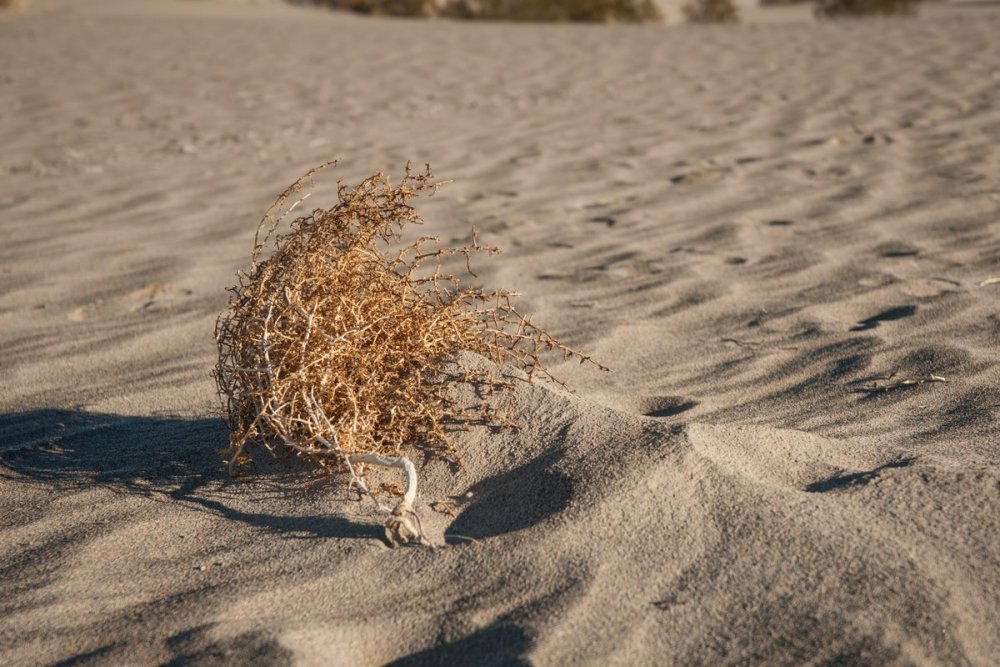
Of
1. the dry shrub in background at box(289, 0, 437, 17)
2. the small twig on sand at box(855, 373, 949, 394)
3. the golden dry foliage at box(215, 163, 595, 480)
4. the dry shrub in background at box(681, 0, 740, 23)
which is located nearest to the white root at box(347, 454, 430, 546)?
the golden dry foliage at box(215, 163, 595, 480)

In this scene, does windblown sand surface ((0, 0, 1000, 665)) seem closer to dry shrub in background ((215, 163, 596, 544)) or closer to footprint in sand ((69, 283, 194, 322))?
footprint in sand ((69, 283, 194, 322))

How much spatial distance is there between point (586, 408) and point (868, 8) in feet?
53.8

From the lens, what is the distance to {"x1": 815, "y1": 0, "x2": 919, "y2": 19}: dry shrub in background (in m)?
16.4

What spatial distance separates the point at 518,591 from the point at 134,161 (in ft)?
16.6

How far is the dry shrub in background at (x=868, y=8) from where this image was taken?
16.4 m

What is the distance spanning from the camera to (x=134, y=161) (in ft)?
20.0

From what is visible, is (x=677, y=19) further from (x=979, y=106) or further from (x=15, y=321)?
(x=15, y=321)

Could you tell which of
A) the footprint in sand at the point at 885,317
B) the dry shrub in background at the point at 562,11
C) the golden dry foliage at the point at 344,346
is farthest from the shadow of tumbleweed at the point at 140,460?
the dry shrub in background at the point at 562,11

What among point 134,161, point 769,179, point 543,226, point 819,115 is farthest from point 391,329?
point 819,115

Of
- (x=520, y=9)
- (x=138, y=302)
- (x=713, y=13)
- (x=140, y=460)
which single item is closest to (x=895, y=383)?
(x=140, y=460)

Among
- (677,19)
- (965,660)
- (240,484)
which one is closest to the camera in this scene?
(965,660)

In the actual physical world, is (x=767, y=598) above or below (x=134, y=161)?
below

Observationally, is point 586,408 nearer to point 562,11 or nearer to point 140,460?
point 140,460

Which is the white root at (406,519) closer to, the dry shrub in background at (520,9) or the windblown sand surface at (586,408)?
the windblown sand surface at (586,408)
